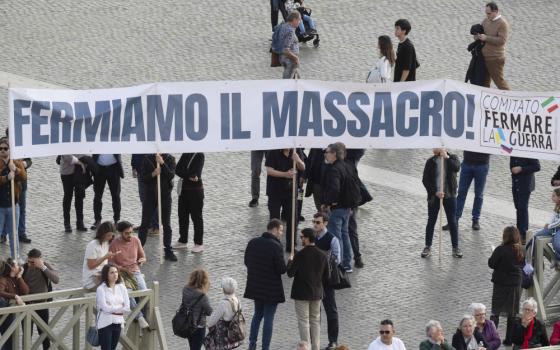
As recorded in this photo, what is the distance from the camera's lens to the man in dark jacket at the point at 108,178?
22453 millimetres

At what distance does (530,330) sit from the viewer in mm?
18641

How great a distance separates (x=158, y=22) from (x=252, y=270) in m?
12.2

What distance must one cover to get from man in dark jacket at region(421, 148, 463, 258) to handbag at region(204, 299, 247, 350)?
4308 mm

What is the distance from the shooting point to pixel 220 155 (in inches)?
993

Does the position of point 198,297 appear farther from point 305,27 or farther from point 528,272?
point 305,27

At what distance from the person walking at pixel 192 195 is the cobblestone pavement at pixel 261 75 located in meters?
0.33

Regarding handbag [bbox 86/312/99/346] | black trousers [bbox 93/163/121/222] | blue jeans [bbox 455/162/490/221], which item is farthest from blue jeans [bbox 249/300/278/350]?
blue jeans [bbox 455/162/490/221]

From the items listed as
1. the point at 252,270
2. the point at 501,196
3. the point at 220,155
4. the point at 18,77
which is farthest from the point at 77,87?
the point at 252,270

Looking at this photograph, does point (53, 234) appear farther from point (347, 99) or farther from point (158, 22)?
point (158, 22)

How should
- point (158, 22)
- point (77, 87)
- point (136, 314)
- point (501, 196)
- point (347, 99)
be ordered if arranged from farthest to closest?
point (158, 22)
point (77, 87)
point (501, 196)
point (347, 99)
point (136, 314)

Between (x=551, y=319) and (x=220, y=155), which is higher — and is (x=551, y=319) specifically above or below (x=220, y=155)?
below

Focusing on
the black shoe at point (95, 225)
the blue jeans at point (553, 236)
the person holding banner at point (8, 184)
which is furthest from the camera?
the black shoe at point (95, 225)

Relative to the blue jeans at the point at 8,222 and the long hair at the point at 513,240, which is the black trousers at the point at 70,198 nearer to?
the blue jeans at the point at 8,222

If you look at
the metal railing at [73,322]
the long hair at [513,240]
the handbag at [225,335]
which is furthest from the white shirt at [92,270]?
the long hair at [513,240]
